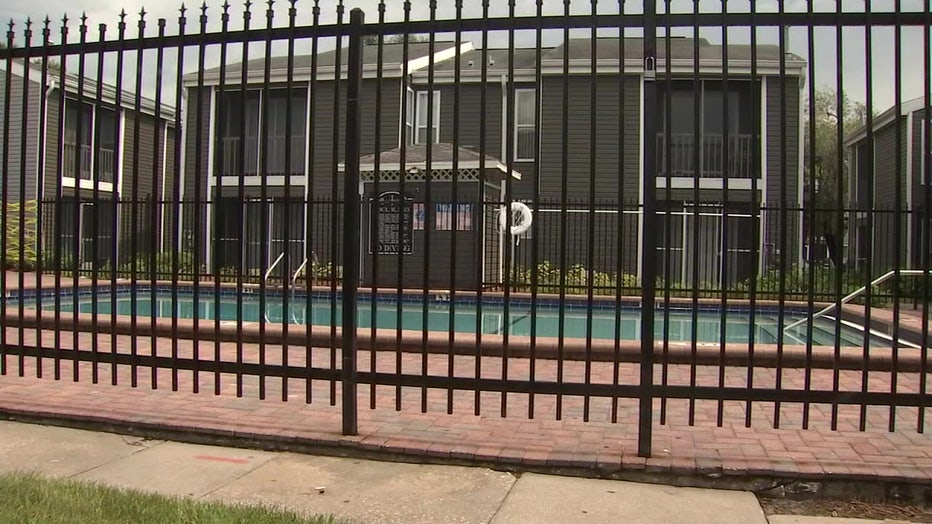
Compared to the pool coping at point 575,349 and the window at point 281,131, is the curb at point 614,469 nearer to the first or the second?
the pool coping at point 575,349

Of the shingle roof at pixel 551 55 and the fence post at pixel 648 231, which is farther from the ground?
the shingle roof at pixel 551 55

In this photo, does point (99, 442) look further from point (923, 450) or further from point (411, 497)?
point (923, 450)

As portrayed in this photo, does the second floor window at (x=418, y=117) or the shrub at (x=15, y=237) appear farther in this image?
the second floor window at (x=418, y=117)

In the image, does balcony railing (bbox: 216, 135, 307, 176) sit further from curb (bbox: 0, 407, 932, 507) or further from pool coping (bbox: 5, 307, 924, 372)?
curb (bbox: 0, 407, 932, 507)

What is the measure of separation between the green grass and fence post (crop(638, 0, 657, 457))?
1.92 metres

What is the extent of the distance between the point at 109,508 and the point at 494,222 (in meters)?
13.0

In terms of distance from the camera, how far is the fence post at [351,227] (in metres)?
4.58

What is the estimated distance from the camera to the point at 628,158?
18.5 metres

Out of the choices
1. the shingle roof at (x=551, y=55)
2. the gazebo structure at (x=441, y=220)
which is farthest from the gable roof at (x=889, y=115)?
the gazebo structure at (x=441, y=220)

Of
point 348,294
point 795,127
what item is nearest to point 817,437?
point 348,294

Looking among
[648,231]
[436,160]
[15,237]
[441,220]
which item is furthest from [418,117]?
[648,231]

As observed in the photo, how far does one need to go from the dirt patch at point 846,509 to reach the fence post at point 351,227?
2513mm

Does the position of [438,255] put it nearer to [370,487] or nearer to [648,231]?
[648,231]

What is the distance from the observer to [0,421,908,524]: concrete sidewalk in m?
3.66
